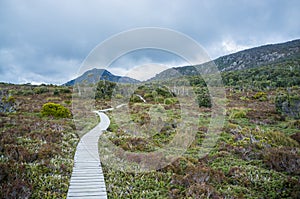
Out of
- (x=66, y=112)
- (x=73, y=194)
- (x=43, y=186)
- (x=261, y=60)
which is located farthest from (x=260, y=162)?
(x=261, y=60)

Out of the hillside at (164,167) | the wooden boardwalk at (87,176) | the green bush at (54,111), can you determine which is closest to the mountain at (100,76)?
the green bush at (54,111)

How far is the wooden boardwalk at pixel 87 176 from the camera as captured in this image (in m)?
A: 5.98

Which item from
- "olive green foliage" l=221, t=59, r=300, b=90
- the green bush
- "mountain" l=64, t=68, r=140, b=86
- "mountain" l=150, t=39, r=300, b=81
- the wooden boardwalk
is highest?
"mountain" l=150, t=39, r=300, b=81

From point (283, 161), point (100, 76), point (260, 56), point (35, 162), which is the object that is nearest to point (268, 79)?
point (100, 76)

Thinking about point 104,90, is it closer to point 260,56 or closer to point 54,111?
point 54,111

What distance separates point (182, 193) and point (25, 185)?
4.17m

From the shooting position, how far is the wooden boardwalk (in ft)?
19.6

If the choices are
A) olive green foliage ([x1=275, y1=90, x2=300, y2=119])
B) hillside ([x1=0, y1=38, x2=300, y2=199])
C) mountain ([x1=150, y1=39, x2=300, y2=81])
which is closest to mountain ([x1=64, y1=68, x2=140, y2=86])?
hillside ([x1=0, y1=38, x2=300, y2=199])

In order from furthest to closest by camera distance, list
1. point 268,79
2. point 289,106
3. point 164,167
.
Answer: point 268,79
point 289,106
point 164,167

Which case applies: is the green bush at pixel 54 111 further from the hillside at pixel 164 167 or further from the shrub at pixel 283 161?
the shrub at pixel 283 161

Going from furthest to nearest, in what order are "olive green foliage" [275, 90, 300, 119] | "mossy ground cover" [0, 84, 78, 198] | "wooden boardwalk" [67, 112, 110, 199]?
"olive green foliage" [275, 90, 300, 119], "wooden boardwalk" [67, 112, 110, 199], "mossy ground cover" [0, 84, 78, 198]

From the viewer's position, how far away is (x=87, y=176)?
7.12 metres

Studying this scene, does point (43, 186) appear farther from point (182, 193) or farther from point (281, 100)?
point (281, 100)

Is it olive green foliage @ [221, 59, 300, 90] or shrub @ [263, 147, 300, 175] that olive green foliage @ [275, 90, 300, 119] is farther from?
olive green foliage @ [221, 59, 300, 90]
